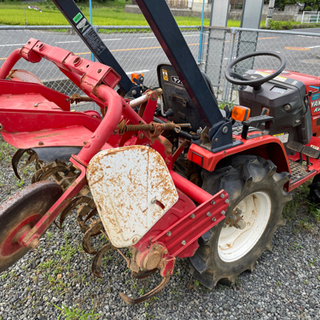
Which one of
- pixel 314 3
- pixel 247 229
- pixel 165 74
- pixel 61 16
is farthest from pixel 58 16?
pixel 314 3

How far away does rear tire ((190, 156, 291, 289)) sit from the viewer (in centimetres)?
191

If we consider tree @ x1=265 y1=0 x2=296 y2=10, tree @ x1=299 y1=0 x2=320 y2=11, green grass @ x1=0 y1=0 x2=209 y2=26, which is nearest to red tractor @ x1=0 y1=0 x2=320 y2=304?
green grass @ x1=0 y1=0 x2=209 y2=26

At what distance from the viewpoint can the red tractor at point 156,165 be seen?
1357 mm

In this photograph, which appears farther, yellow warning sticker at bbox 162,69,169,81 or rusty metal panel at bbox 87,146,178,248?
yellow warning sticker at bbox 162,69,169,81

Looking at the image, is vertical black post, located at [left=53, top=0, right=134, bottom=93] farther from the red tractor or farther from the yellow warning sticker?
the yellow warning sticker

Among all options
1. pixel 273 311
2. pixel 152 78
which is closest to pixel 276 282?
pixel 273 311

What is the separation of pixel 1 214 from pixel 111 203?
474 millimetres

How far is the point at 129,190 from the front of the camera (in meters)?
1.39

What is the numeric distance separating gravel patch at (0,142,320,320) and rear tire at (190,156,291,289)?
17 centimetres

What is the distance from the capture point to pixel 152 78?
7.61 meters

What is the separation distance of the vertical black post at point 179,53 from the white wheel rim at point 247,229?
798 mm

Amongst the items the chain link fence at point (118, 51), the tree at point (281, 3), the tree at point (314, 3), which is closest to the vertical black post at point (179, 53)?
the chain link fence at point (118, 51)

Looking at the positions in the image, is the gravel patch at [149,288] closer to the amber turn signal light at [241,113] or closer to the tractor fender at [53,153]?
the tractor fender at [53,153]

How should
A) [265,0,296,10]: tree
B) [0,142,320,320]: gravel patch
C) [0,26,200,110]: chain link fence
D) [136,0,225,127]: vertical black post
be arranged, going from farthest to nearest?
[265,0,296,10]: tree
[0,26,200,110]: chain link fence
[0,142,320,320]: gravel patch
[136,0,225,127]: vertical black post
